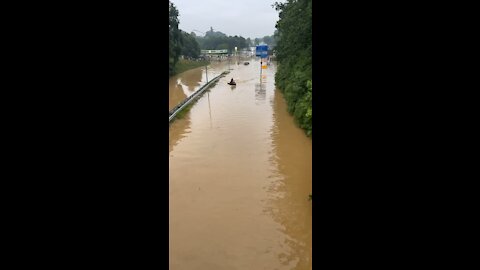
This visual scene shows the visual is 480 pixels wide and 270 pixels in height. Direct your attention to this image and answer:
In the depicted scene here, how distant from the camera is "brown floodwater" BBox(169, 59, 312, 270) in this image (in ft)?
24.1

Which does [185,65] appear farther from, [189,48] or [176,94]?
[176,94]

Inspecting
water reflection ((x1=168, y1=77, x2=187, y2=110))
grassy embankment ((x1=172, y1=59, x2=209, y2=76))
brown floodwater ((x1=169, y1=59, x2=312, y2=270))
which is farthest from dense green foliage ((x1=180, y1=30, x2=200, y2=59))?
brown floodwater ((x1=169, y1=59, x2=312, y2=270))

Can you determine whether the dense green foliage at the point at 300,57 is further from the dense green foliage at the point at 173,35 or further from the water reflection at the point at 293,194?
the dense green foliage at the point at 173,35

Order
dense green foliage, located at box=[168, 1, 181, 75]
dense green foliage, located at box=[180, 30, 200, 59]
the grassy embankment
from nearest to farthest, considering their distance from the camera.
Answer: dense green foliage, located at box=[168, 1, 181, 75] < the grassy embankment < dense green foliage, located at box=[180, 30, 200, 59]

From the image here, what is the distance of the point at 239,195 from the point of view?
10242mm

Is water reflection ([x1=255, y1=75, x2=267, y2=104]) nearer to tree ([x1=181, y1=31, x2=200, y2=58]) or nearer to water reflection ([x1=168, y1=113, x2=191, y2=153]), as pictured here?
water reflection ([x1=168, y1=113, x2=191, y2=153])

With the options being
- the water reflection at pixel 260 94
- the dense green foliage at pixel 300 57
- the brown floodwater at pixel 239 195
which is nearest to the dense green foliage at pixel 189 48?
the water reflection at pixel 260 94

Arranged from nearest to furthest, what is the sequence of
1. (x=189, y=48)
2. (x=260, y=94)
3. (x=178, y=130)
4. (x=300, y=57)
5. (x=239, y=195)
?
(x=239, y=195)
(x=178, y=130)
(x=300, y=57)
(x=260, y=94)
(x=189, y=48)

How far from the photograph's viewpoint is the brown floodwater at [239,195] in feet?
24.1

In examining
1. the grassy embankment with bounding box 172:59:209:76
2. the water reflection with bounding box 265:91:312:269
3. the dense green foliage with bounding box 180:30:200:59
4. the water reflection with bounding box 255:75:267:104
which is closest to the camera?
the water reflection with bounding box 265:91:312:269

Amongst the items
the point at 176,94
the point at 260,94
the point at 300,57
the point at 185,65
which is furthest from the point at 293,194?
the point at 185,65
